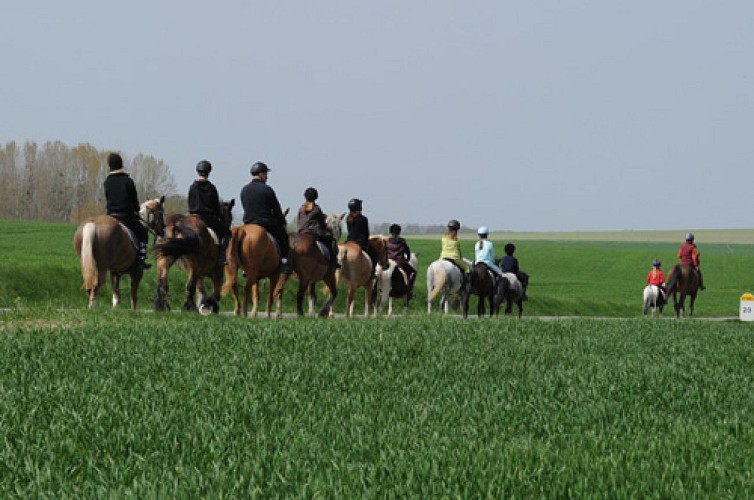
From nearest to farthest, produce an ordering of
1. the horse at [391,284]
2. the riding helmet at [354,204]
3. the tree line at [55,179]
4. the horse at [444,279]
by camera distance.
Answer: the riding helmet at [354,204]
the horse at [444,279]
the horse at [391,284]
the tree line at [55,179]

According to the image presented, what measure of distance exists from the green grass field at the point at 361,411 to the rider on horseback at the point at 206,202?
3.50 metres

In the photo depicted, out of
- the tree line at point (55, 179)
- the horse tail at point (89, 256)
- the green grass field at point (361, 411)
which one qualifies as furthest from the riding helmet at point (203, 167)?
the tree line at point (55, 179)

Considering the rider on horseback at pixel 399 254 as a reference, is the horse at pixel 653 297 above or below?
below

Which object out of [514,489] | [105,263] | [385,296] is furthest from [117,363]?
[385,296]

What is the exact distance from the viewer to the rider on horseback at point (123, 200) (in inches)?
779

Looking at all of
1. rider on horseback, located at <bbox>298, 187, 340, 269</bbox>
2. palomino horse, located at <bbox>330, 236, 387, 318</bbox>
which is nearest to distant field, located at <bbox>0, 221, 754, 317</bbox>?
rider on horseback, located at <bbox>298, 187, 340, 269</bbox>

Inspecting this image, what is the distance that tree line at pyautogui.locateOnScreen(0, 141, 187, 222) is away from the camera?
107500mm

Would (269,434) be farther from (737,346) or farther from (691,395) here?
(737,346)

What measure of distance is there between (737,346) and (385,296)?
13323 mm

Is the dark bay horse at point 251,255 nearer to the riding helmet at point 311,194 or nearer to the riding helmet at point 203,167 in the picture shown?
the riding helmet at point 203,167

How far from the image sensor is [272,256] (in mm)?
Result: 19953

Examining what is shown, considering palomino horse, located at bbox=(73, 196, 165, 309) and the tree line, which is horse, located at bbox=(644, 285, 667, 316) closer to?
palomino horse, located at bbox=(73, 196, 165, 309)

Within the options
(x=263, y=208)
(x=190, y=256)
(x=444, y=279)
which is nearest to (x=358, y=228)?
(x=444, y=279)

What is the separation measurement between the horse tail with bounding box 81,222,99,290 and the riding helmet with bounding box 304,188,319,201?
14.6 feet
